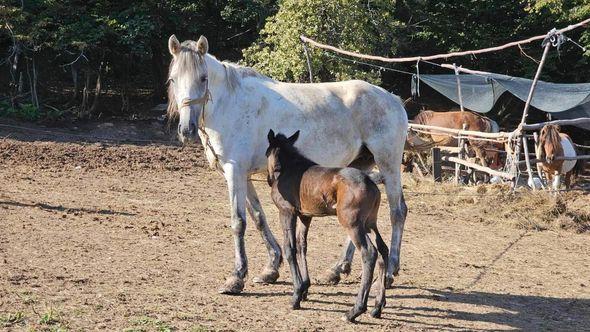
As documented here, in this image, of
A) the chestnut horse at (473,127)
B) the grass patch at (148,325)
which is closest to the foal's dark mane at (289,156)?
the grass patch at (148,325)

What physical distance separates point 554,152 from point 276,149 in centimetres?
842

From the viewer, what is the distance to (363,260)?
590 centimetres

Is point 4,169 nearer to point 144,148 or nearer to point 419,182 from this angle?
point 144,148

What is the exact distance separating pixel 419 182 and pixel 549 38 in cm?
405

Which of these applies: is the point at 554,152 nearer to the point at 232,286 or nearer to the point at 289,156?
the point at 289,156

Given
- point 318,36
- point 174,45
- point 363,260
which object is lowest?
point 363,260

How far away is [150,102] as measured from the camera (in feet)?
72.2

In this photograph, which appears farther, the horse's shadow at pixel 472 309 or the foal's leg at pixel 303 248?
the foal's leg at pixel 303 248

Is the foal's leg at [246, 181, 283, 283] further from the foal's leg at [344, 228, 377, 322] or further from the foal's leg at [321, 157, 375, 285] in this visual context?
the foal's leg at [344, 228, 377, 322]

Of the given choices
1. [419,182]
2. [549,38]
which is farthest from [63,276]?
[419,182]

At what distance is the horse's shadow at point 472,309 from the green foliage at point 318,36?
10.7 meters

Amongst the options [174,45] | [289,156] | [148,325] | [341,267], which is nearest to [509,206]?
[341,267]

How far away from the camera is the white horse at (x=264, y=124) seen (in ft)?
22.3

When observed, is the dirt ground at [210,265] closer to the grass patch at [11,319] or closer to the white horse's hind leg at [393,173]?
the grass patch at [11,319]
